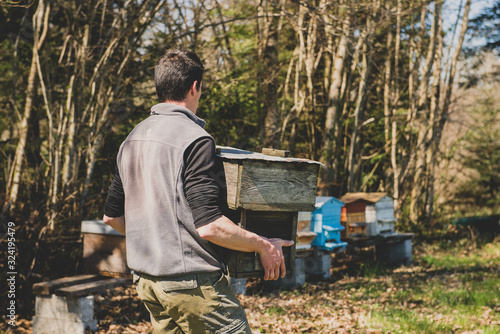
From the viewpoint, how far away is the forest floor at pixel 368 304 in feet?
17.0

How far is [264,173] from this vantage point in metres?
2.36

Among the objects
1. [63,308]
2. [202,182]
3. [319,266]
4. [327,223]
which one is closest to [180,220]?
[202,182]

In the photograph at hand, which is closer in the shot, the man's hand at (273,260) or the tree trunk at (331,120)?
the man's hand at (273,260)

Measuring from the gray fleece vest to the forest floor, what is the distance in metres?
3.27

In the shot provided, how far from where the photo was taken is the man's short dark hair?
2.23m

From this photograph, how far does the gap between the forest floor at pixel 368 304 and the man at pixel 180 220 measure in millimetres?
3152

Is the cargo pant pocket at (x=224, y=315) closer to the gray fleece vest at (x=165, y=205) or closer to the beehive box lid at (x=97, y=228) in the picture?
the gray fleece vest at (x=165, y=205)

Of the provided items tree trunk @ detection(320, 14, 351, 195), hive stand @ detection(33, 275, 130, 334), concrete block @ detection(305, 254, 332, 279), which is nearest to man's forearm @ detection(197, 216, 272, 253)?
hive stand @ detection(33, 275, 130, 334)

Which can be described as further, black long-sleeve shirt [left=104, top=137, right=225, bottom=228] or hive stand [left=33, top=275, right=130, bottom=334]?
hive stand [left=33, top=275, right=130, bottom=334]

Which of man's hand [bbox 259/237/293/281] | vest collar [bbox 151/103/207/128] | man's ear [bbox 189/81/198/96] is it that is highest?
man's ear [bbox 189/81/198/96]

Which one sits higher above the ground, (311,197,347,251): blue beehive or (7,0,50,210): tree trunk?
(7,0,50,210): tree trunk

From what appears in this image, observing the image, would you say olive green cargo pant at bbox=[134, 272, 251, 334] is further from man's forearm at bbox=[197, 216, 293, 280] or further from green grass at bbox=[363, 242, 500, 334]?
green grass at bbox=[363, 242, 500, 334]

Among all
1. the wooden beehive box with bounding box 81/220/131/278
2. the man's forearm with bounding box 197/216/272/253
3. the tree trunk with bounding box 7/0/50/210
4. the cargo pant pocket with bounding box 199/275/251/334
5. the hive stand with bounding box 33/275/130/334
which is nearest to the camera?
the man's forearm with bounding box 197/216/272/253

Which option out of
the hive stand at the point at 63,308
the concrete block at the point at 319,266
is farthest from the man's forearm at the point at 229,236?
the concrete block at the point at 319,266
